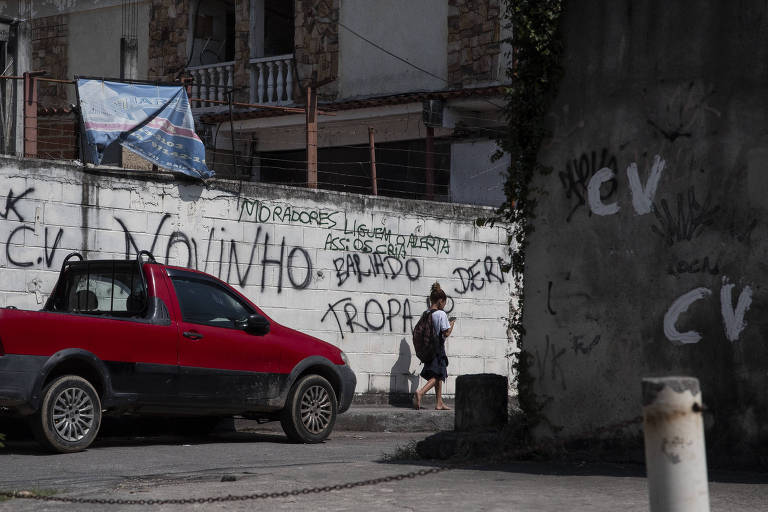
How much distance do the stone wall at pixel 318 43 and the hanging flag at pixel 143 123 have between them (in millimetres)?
8808

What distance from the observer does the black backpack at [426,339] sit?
608 inches

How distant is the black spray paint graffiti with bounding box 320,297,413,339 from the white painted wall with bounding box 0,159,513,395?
0.02 metres

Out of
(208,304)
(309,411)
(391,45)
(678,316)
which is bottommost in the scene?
(309,411)

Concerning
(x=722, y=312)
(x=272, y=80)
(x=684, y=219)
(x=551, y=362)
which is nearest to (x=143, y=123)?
(x=551, y=362)

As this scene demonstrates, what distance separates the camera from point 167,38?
2530cm

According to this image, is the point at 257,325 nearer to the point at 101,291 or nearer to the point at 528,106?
the point at 101,291

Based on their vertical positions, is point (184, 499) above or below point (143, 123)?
below

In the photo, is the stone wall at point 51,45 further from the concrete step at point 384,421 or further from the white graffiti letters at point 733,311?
the white graffiti letters at point 733,311

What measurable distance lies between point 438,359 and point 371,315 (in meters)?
1.15

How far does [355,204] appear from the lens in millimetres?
15891

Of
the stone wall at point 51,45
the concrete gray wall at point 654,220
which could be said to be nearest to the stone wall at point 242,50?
the stone wall at point 51,45

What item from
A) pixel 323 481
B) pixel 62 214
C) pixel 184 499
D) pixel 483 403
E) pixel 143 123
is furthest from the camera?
pixel 143 123

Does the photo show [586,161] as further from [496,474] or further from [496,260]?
[496,260]

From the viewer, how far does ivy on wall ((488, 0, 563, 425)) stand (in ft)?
29.3
